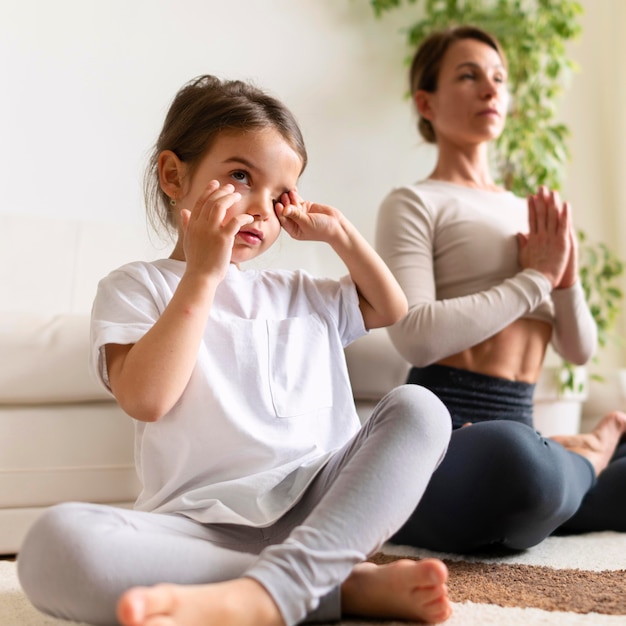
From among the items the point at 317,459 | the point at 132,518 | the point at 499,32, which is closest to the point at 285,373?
the point at 317,459

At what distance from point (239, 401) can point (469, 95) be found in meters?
0.95

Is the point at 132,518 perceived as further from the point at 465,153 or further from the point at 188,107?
the point at 465,153

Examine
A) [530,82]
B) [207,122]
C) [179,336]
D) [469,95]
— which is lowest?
[179,336]

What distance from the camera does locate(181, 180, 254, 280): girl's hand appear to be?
94 centimetres

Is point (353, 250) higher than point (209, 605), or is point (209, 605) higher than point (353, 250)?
point (353, 250)

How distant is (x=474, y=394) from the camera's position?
1.46m

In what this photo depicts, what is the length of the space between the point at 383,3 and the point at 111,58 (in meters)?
0.95

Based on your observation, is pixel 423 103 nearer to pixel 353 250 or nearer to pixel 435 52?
pixel 435 52

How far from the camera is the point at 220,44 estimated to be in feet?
8.47

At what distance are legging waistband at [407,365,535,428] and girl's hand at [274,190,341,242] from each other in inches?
19.2

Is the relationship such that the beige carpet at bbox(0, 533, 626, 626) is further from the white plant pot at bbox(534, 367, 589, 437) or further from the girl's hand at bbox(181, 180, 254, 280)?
the white plant pot at bbox(534, 367, 589, 437)

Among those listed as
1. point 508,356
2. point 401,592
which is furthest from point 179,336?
point 508,356

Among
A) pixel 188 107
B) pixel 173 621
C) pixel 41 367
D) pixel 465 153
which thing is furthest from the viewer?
pixel 465 153

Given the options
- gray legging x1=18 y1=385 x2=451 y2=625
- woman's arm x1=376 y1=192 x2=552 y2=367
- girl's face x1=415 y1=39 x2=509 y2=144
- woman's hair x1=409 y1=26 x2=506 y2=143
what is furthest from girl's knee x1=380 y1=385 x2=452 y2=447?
woman's hair x1=409 y1=26 x2=506 y2=143
